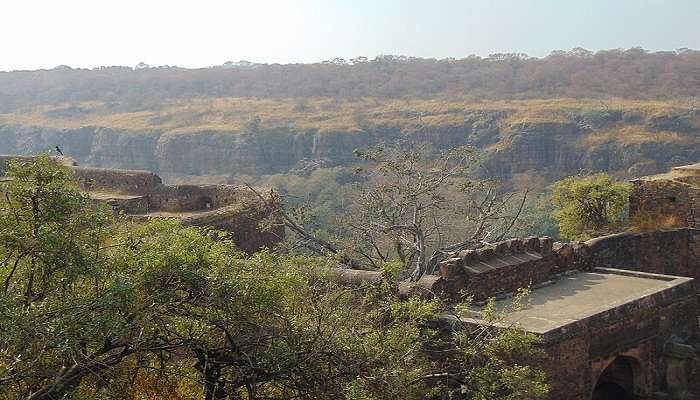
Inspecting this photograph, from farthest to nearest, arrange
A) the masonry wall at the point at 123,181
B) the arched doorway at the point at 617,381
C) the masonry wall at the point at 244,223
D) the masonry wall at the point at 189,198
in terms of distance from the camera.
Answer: the masonry wall at the point at 123,181 → the masonry wall at the point at 189,198 → the masonry wall at the point at 244,223 → the arched doorway at the point at 617,381

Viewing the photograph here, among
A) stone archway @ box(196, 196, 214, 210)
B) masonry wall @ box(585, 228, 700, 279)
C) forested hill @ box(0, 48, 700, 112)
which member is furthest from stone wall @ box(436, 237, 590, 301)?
forested hill @ box(0, 48, 700, 112)

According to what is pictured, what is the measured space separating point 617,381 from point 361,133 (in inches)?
2342

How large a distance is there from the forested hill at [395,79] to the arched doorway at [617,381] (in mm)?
72271

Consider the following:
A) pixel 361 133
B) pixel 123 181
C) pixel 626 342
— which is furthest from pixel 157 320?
pixel 361 133

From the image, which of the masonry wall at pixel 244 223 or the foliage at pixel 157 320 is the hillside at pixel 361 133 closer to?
the masonry wall at pixel 244 223

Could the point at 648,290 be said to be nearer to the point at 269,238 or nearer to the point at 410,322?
the point at 410,322

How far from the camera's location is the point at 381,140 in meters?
60.8

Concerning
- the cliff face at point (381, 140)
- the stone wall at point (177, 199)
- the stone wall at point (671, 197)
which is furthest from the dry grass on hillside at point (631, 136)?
the stone wall at point (177, 199)

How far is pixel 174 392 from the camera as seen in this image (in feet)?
25.0

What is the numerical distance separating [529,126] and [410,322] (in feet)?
188

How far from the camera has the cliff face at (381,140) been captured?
5728cm

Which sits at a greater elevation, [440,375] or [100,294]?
[100,294]

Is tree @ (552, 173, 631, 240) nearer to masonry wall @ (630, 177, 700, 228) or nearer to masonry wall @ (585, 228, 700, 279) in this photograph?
masonry wall @ (630, 177, 700, 228)

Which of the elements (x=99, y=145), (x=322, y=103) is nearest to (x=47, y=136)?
(x=99, y=145)
